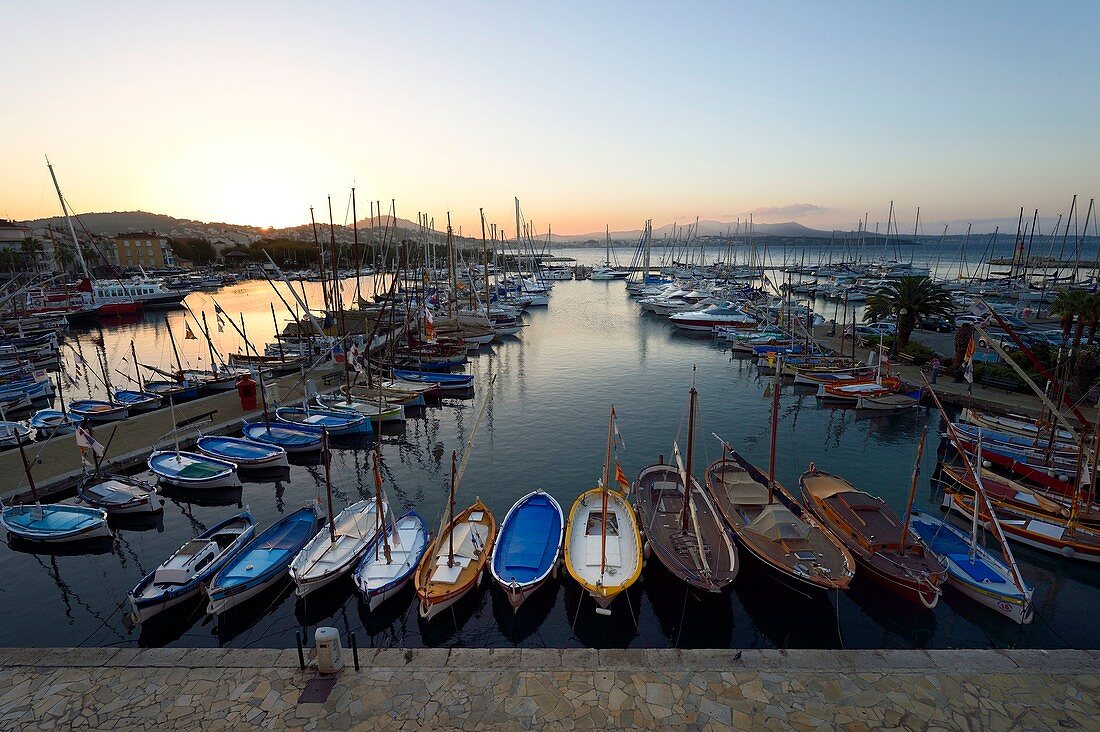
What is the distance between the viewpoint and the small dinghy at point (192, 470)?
28.9m

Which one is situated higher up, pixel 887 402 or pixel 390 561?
pixel 390 561

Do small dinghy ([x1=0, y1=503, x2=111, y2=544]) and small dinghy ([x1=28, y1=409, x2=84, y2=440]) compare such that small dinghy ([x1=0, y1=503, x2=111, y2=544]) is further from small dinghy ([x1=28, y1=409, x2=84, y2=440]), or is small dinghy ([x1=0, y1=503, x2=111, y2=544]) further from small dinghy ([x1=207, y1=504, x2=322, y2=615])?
small dinghy ([x1=28, y1=409, x2=84, y2=440])

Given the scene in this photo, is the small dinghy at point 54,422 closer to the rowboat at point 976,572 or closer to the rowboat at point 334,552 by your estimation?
the rowboat at point 334,552

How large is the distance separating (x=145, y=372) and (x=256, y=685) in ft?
184

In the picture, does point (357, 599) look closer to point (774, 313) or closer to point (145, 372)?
point (145, 372)

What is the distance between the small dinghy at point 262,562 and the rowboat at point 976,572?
2582cm

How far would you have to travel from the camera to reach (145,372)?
56.3 m

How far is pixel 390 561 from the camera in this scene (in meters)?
20.3

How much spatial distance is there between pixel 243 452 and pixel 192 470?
3.35 m

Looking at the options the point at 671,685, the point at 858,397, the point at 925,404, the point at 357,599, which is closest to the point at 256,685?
the point at 357,599

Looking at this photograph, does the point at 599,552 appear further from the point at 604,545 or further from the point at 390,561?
the point at 390,561

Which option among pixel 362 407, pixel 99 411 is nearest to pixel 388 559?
pixel 362 407

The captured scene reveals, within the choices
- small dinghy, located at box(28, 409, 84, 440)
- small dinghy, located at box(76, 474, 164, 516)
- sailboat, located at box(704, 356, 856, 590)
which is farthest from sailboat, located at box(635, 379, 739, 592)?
small dinghy, located at box(28, 409, 84, 440)

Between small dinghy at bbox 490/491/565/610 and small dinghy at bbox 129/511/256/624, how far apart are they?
10871 millimetres
